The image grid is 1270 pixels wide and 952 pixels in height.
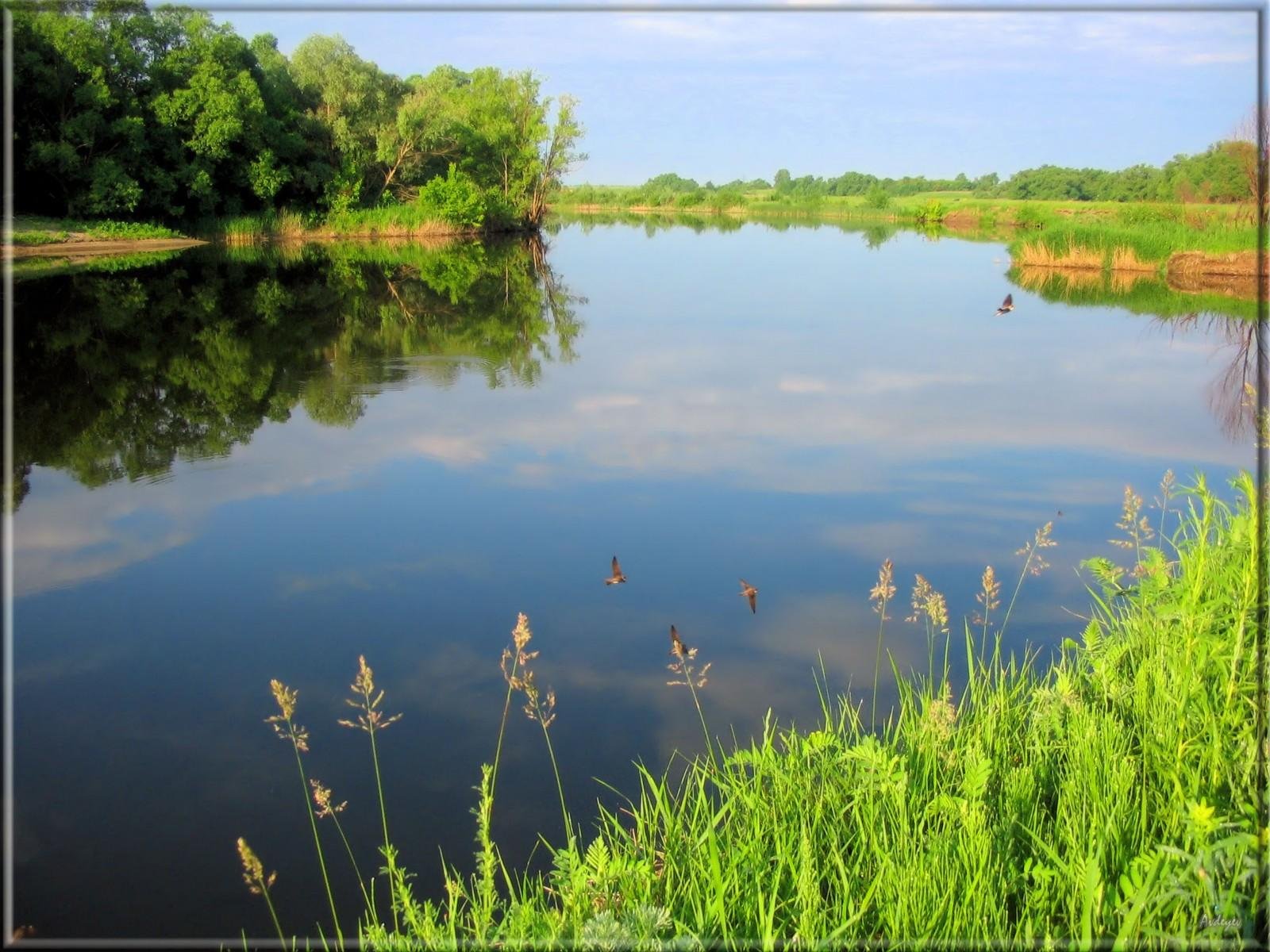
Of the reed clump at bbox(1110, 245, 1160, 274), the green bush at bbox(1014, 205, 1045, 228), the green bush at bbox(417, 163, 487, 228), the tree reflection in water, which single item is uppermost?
the green bush at bbox(417, 163, 487, 228)

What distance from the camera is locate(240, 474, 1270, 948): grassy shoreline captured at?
80.5 inches

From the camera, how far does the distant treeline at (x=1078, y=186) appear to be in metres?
12.2

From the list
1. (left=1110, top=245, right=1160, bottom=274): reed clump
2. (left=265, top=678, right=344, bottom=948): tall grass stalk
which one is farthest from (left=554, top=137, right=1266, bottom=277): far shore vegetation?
(left=265, top=678, right=344, bottom=948): tall grass stalk

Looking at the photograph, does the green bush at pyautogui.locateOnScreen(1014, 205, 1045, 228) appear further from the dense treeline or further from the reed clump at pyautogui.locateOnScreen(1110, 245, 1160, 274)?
the dense treeline

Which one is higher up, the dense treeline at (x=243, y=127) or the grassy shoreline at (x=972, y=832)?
the dense treeline at (x=243, y=127)

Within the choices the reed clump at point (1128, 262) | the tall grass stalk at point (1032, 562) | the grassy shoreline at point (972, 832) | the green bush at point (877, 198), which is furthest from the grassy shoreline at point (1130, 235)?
the green bush at point (877, 198)

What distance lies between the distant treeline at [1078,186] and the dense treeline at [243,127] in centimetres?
628

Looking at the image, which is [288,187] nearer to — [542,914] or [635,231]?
[635,231]

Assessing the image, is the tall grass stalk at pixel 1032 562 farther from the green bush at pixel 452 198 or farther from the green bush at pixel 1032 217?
the green bush at pixel 1032 217

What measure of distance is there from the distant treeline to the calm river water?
209 centimetres

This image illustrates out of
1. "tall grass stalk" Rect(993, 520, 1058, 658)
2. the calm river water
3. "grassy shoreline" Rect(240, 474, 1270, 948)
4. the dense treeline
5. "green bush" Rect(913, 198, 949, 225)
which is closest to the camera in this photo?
"grassy shoreline" Rect(240, 474, 1270, 948)

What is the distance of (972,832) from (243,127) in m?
26.0

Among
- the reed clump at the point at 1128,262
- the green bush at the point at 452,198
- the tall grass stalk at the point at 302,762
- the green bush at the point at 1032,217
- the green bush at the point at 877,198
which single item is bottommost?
the tall grass stalk at the point at 302,762

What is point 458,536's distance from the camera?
19.8 feet
